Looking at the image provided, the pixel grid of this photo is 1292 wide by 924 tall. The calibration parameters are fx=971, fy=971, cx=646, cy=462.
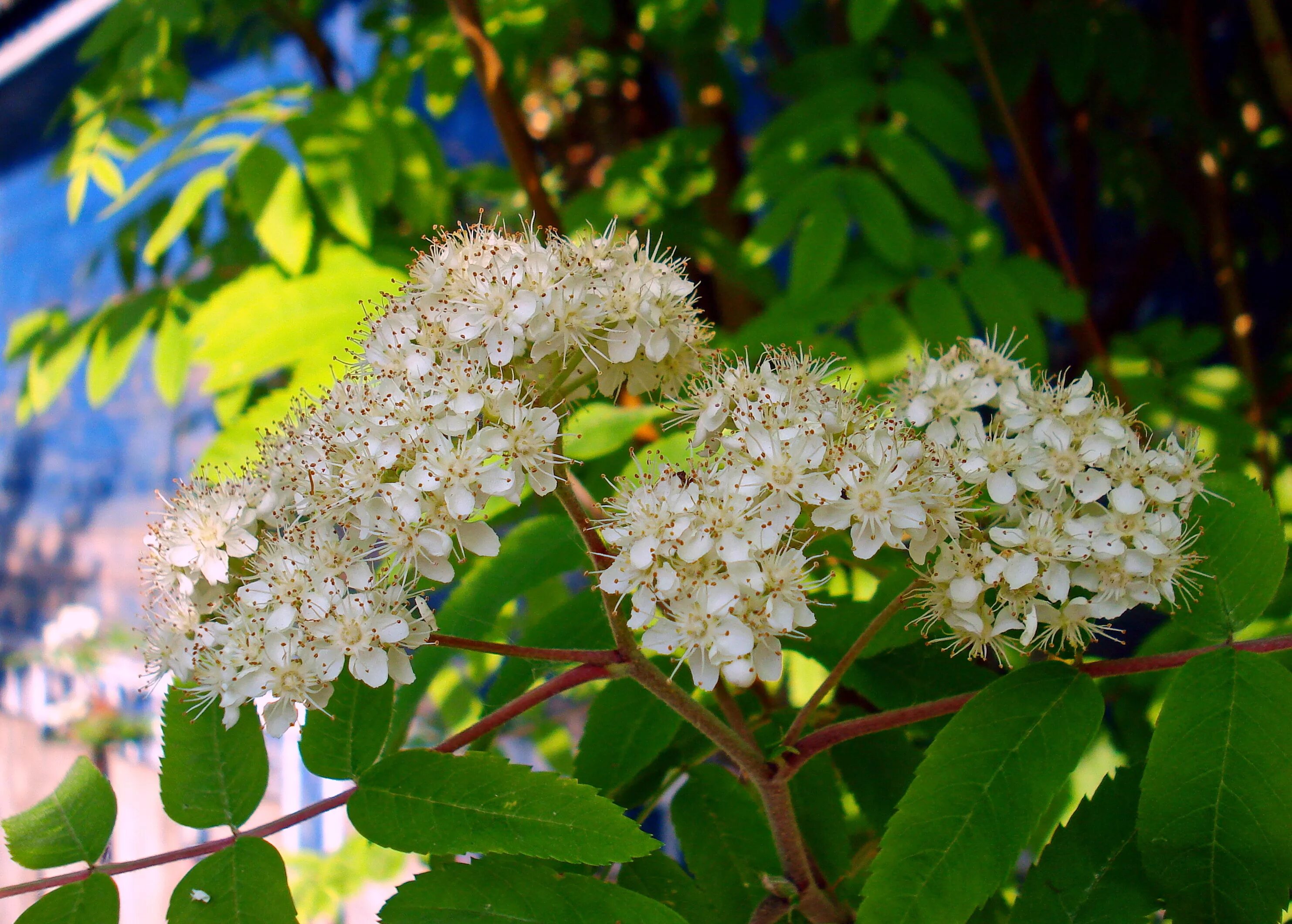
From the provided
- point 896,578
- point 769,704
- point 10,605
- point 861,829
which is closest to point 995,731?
point 896,578

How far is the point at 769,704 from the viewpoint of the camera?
4.55ft

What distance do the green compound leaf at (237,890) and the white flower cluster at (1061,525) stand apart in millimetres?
688

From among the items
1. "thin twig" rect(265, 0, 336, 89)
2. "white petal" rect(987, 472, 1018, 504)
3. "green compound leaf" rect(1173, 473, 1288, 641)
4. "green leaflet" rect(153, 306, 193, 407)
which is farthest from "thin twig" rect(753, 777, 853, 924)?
"thin twig" rect(265, 0, 336, 89)

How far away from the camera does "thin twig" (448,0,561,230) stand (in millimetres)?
1833

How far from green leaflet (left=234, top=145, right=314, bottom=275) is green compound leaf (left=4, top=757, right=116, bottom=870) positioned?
2.94 feet

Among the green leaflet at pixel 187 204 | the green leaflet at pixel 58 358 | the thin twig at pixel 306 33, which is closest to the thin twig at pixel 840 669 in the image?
the green leaflet at pixel 187 204

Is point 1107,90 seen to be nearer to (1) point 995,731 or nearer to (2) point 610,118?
(2) point 610,118

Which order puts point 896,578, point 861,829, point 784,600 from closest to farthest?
1. point 784,600
2. point 896,578
3. point 861,829

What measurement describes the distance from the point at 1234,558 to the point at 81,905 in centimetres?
124

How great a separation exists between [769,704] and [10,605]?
6829 mm

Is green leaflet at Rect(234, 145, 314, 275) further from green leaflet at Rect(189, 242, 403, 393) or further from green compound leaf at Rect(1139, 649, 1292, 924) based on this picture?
green compound leaf at Rect(1139, 649, 1292, 924)

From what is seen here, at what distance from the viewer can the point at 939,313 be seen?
1.68 m

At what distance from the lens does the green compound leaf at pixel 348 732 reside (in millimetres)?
998

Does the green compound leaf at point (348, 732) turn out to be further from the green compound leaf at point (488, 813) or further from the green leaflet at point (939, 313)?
the green leaflet at point (939, 313)
